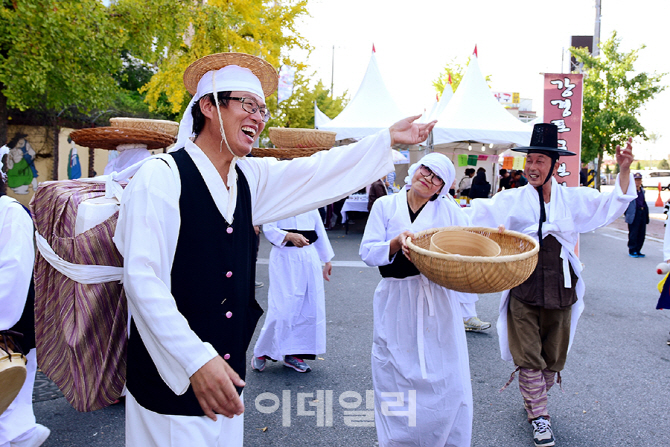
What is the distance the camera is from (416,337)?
321 cm

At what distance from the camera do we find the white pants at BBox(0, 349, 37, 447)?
2854mm

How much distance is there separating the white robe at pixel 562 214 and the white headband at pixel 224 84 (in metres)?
2.39

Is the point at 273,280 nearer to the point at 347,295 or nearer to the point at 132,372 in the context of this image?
the point at 347,295

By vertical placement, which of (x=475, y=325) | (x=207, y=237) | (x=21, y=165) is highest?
(x=21, y=165)

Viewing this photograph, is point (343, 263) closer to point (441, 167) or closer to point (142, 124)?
point (142, 124)

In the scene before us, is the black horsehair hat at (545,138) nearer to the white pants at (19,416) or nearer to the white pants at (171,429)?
the white pants at (171,429)

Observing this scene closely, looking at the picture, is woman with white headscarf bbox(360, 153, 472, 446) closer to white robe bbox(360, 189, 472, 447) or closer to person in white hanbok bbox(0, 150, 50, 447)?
white robe bbox(360, 189, 472, 447)

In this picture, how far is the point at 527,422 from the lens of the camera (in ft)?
12.4

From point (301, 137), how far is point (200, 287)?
8.23 ft

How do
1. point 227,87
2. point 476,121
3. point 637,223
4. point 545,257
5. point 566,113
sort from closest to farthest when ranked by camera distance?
1. point 227,87
2. point 545,257
3. point 566,113
4. point 637,223
5. point 476,121

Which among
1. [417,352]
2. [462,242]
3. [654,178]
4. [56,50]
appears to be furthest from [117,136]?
[654,178]

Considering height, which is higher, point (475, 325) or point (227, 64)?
point (227, 64)

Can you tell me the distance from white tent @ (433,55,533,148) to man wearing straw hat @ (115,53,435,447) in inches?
444

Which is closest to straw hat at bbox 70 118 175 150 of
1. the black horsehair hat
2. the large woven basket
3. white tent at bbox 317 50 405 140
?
the large woven basket
